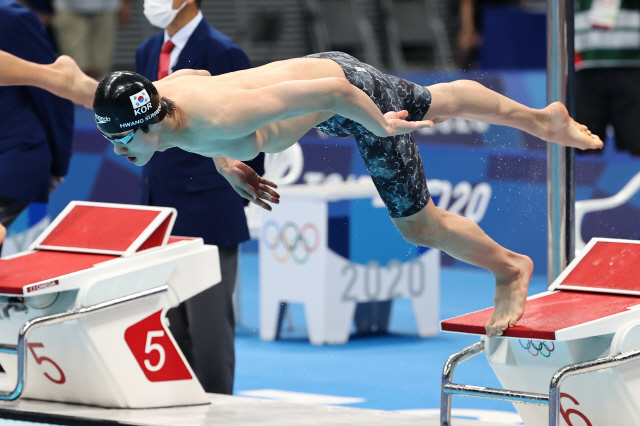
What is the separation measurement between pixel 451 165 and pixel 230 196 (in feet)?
11.9

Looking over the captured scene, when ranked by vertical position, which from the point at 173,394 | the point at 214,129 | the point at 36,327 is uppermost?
the point at 214,129

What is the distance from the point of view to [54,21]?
1144cm

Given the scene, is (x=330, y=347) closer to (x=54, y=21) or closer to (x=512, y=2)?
(x=54, y=21)

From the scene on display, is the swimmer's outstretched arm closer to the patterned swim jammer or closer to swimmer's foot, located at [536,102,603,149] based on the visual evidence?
the patterned swim jammer

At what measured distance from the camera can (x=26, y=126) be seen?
5508 millimetres

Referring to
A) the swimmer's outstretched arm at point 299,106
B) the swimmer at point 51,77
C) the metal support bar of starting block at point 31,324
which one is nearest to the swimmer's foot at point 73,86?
the swimmer at point 51,77

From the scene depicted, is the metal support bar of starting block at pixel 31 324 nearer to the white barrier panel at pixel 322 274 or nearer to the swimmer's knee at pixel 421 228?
the swimmer's knee at pixel 421 228

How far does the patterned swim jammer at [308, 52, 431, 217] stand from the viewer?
13.8 ft

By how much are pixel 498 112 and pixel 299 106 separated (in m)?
1.07

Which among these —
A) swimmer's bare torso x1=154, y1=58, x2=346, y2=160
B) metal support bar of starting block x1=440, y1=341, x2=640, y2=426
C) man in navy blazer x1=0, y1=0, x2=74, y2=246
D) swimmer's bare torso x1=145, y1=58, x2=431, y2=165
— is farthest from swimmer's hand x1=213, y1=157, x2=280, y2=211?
man in navy blazer x1=0, y1=0, x2=74, y2=246

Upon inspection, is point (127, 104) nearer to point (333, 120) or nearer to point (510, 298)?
point (333, 120)

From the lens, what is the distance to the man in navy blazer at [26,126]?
540cm

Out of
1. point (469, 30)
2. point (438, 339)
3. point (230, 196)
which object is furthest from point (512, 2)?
point (230, 196)

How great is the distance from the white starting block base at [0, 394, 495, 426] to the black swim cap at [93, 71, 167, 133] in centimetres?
141
